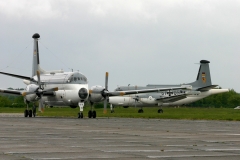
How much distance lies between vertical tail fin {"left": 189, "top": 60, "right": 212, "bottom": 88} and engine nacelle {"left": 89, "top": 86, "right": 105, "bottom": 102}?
4383cm

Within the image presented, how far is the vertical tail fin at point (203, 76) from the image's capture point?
8794 centimetres

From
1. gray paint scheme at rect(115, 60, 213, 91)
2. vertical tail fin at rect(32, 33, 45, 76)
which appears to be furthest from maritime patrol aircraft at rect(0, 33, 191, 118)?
gray paint scheme at rect(115, 60, 213, 91)

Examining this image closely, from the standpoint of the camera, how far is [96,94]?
45.3 meters

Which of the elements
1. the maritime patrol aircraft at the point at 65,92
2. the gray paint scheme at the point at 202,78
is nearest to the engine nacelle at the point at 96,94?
the maritime patrol aircraft at the point at 65,92

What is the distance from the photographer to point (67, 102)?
4584cm

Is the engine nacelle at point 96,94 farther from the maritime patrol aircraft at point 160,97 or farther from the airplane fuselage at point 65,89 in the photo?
the maritime patrol aircraft at point 160,97

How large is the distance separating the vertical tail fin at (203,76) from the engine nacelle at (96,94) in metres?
43.8

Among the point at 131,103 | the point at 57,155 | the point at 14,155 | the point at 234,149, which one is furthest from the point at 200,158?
the point at 131,103

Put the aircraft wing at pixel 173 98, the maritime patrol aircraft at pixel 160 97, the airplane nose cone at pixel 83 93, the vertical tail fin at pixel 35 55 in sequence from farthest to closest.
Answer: the maritime patrol aircraft at pixel 160 97
the aircraft wing at pixel 173 98
the vertical tail fin at pixel 35 55
the airplane nose cone at pixel 83 93

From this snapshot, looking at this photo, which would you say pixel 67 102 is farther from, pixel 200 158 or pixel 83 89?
pixel 200 158

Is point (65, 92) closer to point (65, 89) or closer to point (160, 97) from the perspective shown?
point (65, 89)

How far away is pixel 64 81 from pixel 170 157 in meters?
33.9

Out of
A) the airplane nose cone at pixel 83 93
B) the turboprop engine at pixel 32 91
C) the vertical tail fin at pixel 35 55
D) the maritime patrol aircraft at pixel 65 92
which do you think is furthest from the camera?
the vertical tail fin at pixel 35 55

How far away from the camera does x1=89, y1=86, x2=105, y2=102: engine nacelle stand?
149 feet
